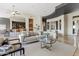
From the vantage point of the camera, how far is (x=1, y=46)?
9.21 feet

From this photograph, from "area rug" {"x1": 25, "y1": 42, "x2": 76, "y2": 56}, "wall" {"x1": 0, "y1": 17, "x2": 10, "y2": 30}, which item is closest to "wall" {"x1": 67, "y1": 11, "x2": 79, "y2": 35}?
"area rug" {"x1": 25, "y1": 42, "x2": 76, "y2": 56}

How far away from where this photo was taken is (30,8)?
114 inches

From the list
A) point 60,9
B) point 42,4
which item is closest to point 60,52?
point 60,9

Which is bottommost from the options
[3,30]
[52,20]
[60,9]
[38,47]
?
[38,47]

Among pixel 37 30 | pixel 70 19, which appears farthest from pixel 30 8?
pixel 70 19

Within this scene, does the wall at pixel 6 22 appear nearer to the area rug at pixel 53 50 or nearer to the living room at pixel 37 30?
the living room at pixel 37 30

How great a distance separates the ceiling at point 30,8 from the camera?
111 inches

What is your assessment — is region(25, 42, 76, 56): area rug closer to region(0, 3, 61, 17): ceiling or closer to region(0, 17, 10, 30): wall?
region(0, 17, 10, 30): wall

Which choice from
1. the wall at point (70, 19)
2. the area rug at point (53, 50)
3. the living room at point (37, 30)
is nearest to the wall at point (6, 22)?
the living room at point (37, 30)

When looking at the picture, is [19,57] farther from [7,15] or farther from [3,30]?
[7,15]

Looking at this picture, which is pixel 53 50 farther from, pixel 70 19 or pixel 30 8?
pixel 30 8

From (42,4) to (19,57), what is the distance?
136 centimetres

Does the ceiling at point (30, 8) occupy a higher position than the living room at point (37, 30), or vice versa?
the ceiling at point (30, 8)

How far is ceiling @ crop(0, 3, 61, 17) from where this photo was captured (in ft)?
9.27
